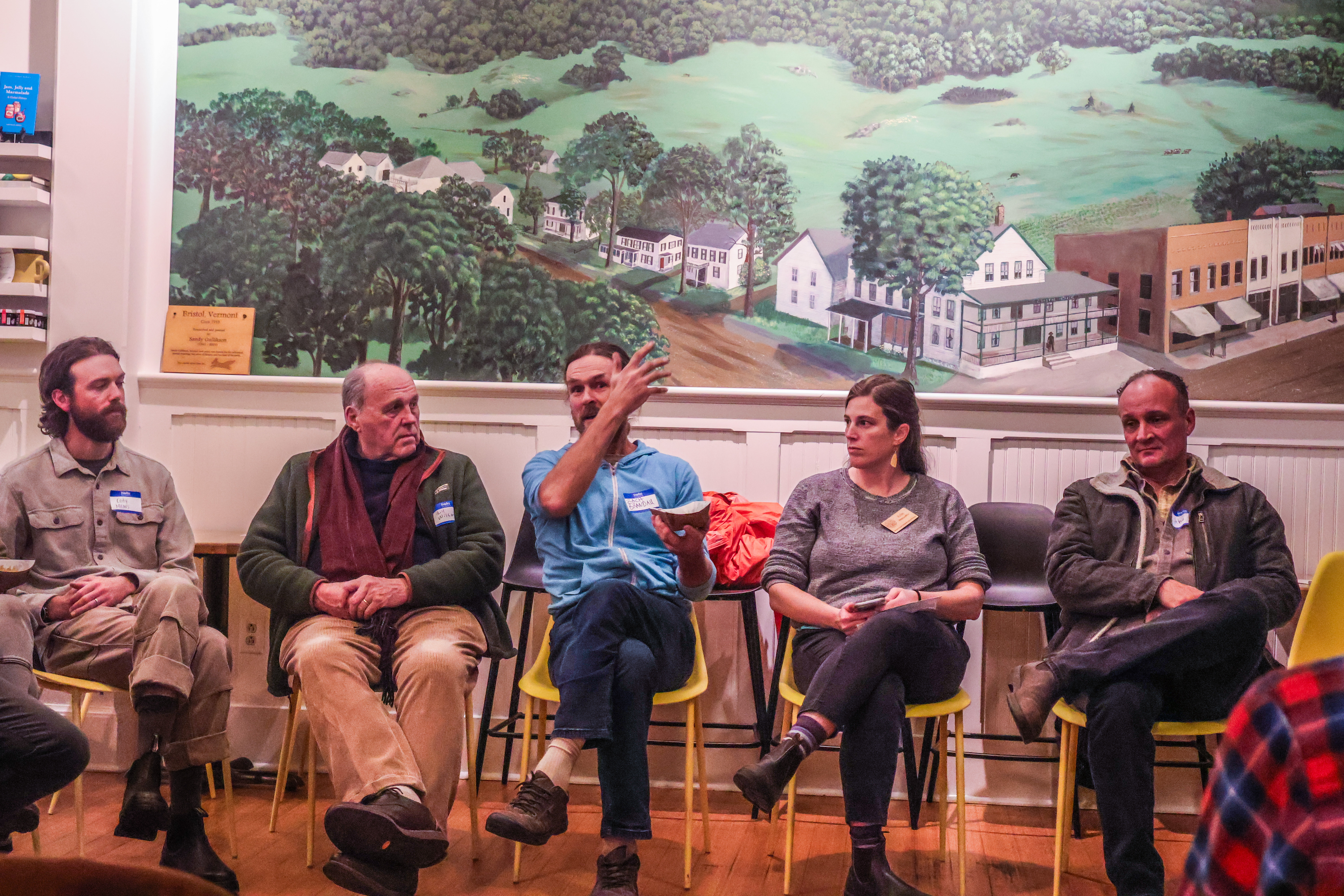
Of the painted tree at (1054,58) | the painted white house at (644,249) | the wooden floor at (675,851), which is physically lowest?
the wooden floor at (675,851)

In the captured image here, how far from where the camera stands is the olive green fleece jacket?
2.75m

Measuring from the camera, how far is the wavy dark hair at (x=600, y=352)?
9.47 ft

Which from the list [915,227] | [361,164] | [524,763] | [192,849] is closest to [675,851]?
[524,763]

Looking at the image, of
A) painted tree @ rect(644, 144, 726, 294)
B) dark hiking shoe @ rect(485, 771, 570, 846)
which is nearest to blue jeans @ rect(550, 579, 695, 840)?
dark hiking shoe @ rect(485, 771, 570, 846)

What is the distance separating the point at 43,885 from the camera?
0.60 metres

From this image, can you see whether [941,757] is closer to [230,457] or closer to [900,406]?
[900,406]

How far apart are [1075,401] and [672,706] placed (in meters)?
1.61

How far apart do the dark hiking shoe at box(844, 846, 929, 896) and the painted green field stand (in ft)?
6.63

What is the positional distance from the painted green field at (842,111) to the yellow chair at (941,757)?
1598 millimetres

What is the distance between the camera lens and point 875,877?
2.39 meters

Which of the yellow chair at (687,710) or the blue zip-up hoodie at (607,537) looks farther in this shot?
the blue zip-up hoodie at (607,537)

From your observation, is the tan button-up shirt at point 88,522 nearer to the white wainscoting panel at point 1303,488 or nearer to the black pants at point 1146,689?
the black pants at point 1146,689

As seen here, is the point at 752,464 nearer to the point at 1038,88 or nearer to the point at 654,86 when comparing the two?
the point at 654,86

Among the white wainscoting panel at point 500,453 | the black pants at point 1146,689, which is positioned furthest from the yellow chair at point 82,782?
the black pants at point 1146,689
